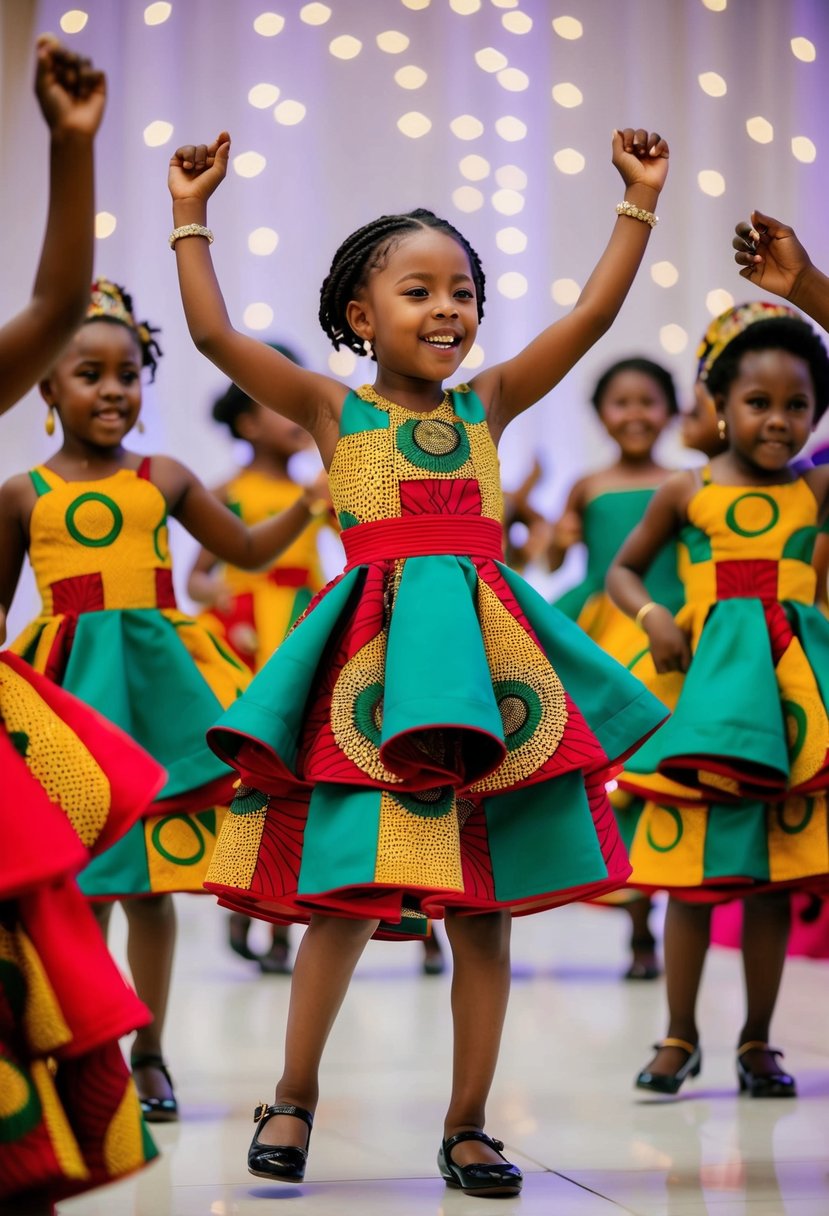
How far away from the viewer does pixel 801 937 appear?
12.0 feet

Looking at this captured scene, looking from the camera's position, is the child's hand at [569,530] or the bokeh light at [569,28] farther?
the bokeh light at [569,28]

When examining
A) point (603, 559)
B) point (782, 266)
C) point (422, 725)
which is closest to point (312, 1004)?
point (422, 725)

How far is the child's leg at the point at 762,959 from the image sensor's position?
2367 mm

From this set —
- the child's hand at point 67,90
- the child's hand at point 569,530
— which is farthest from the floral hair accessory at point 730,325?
→ the child's hand at point 67,90

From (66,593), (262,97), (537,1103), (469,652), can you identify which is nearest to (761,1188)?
(537,1103)

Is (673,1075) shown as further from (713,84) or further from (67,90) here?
(713,84)

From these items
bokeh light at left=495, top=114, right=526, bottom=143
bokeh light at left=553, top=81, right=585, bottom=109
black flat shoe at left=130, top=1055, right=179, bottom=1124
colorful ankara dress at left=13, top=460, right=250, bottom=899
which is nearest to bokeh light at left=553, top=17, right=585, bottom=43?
bokeh light at left=553, top=81, right=585, bottom=109

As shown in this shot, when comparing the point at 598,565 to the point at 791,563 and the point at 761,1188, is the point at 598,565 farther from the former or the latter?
the point at 761,1188

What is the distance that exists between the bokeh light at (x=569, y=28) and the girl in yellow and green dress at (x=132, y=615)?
3256mm

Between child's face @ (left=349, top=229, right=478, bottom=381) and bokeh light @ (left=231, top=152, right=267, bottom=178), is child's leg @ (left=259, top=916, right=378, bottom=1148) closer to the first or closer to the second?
child's face @ (left=349, top=229, right=478, bottom=381)

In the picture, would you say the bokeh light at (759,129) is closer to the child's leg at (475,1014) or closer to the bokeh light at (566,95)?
the bokeh light at (566,95)

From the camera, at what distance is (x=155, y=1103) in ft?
7.00

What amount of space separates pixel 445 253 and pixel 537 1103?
1.19 metres

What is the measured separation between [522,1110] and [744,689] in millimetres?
668
